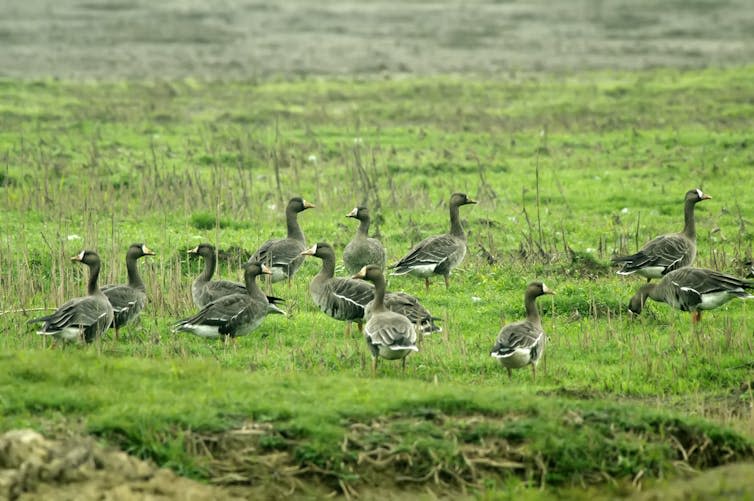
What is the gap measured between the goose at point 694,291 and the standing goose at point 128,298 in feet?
21.9

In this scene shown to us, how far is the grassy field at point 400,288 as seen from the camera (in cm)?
1096

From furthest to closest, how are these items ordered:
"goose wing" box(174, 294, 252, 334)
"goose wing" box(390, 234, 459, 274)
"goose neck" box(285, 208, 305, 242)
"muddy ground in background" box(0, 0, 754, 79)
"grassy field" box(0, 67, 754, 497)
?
"muddy ground in background" box(0, 0, 754, 79) < "goose neck" box(285, 208, 305, 242) < "goose wing" box(390, 234, 459, 274) < "goose wing" box(174, 294, 252, 334) < "grassy field" box(0, 67, 754, 497)

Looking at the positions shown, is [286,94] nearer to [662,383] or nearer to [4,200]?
[4,200]

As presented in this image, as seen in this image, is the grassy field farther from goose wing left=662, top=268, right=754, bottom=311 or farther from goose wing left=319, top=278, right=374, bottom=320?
goose wing left=662, top=268, right=754, bottom=311

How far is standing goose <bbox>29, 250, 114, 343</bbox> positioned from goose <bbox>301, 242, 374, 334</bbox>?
116 inches

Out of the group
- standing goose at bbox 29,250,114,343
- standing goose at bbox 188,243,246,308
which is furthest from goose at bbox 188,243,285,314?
standing goose at bbox 29,250,114,343

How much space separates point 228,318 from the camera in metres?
14.6

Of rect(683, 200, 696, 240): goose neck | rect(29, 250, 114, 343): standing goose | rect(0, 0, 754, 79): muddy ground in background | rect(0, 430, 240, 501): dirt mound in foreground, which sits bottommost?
rect(0, 430, 240, 501): dirt mound in foreground

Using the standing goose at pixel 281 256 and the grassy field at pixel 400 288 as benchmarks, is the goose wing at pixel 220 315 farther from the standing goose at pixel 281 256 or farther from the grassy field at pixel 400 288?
the standing goose at pixel 281 256

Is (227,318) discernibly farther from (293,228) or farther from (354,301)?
(293,228)

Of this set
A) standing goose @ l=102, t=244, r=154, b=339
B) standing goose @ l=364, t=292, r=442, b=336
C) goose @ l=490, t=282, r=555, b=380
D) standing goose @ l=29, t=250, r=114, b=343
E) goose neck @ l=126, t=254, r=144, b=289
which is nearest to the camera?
goose @ l=490, t=282, r=555, b=380

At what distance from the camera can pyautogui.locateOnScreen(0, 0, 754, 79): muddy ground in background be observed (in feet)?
160

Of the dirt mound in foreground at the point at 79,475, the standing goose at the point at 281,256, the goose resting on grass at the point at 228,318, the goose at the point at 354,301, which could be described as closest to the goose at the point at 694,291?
the goose at the point at 354,301

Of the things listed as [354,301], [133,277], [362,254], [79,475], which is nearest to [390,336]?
[354,301]
